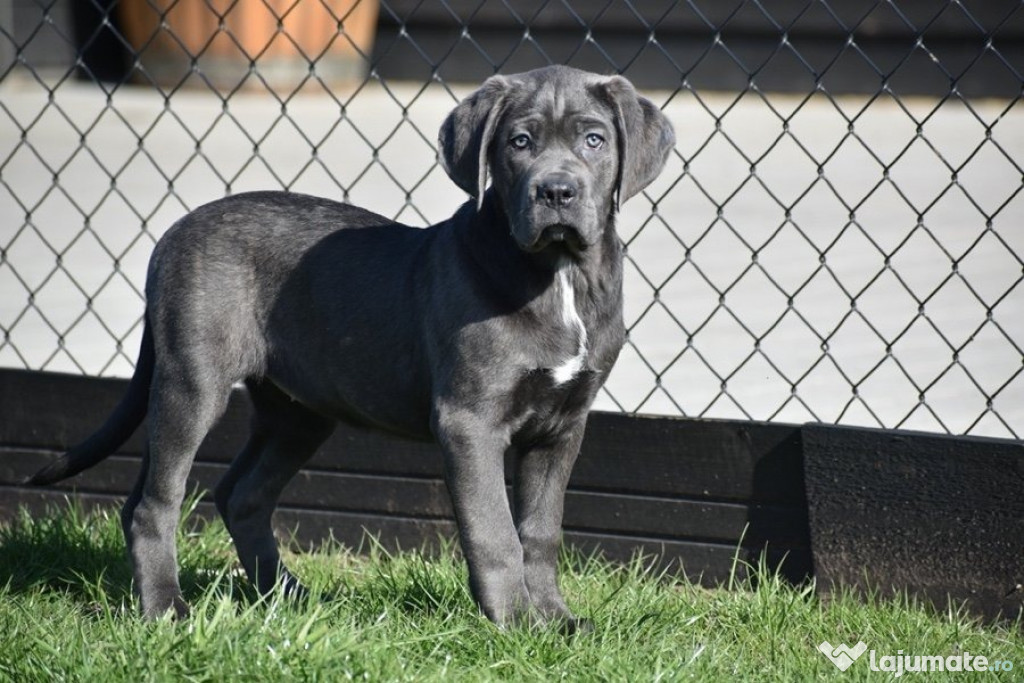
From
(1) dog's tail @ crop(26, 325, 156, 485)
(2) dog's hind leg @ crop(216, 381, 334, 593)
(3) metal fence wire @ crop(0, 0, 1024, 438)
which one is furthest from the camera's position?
(3) metal fence wire @ crop(0, 0, 1024, 438)

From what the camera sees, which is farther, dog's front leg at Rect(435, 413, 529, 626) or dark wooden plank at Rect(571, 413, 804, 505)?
dark wooden plank at Rect(571, 413, 804, 505)

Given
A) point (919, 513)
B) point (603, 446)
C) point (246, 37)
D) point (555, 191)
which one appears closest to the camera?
point (555, 191)

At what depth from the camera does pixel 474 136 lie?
3.44m

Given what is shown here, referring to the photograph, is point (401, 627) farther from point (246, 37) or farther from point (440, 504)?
point (246, 37)

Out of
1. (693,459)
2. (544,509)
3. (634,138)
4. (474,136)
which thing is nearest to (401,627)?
(544,509)

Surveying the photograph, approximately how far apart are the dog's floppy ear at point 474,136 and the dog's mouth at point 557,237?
0.68 ft

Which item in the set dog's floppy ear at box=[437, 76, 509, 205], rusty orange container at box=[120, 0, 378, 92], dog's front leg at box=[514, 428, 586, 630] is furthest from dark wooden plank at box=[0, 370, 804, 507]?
rusty orange container at box=[120, 0, 378, 92]

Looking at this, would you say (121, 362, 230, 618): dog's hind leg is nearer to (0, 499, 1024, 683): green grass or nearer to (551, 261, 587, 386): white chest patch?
(0, 499, 1024, 683): green grass

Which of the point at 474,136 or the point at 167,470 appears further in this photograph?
the point at 167,470

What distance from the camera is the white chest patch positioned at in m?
3.38

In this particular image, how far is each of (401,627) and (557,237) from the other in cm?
108

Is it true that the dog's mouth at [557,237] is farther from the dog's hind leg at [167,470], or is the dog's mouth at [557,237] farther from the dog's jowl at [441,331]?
the dog's hind leg at [167,470]

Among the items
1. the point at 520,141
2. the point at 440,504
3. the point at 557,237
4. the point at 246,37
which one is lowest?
the point at 440,504

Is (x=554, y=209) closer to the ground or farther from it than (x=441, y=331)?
farther from it
